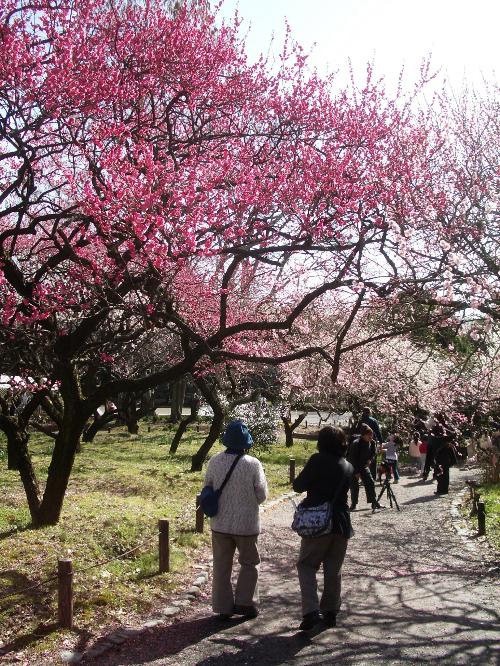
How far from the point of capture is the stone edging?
5.48 m

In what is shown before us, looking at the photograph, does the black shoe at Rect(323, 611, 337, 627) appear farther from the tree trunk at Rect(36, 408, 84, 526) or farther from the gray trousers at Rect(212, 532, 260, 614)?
the tree trunk at Rect(36, 408, 84, 526)

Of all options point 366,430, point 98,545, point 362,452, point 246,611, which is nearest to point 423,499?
point 362,452

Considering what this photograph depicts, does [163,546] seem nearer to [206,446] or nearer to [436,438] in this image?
[206,446]

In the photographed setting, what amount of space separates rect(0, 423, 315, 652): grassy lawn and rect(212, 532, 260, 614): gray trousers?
1.00 metres

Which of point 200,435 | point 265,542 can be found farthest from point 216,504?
point 200,435

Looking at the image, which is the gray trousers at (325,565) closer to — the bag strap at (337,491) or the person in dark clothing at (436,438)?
the bag strap at (337,491)

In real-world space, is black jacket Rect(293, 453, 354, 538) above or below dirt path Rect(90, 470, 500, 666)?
above

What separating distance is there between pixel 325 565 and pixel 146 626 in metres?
1.79

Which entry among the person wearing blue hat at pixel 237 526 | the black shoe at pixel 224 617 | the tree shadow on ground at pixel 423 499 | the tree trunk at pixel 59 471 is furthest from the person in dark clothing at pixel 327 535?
the tree shadow on ground at pixel 423 499

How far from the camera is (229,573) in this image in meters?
6.21

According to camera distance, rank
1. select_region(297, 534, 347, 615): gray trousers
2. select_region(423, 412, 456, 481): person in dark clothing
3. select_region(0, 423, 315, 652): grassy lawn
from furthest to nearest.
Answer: select_region(423, 412, 456, 481): person in dark clothing → select_region(0, 423, 315, 652): grassy lawn → select_region(297, 534, 347, 615): gray trousers

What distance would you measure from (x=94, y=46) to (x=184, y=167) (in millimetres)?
2070

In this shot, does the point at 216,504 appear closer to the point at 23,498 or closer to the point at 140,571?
the point at 140,571

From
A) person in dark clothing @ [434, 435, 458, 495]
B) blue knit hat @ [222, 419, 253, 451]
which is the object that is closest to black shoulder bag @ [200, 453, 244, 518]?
blue knit hat @ [222, 419, 253, 451]
